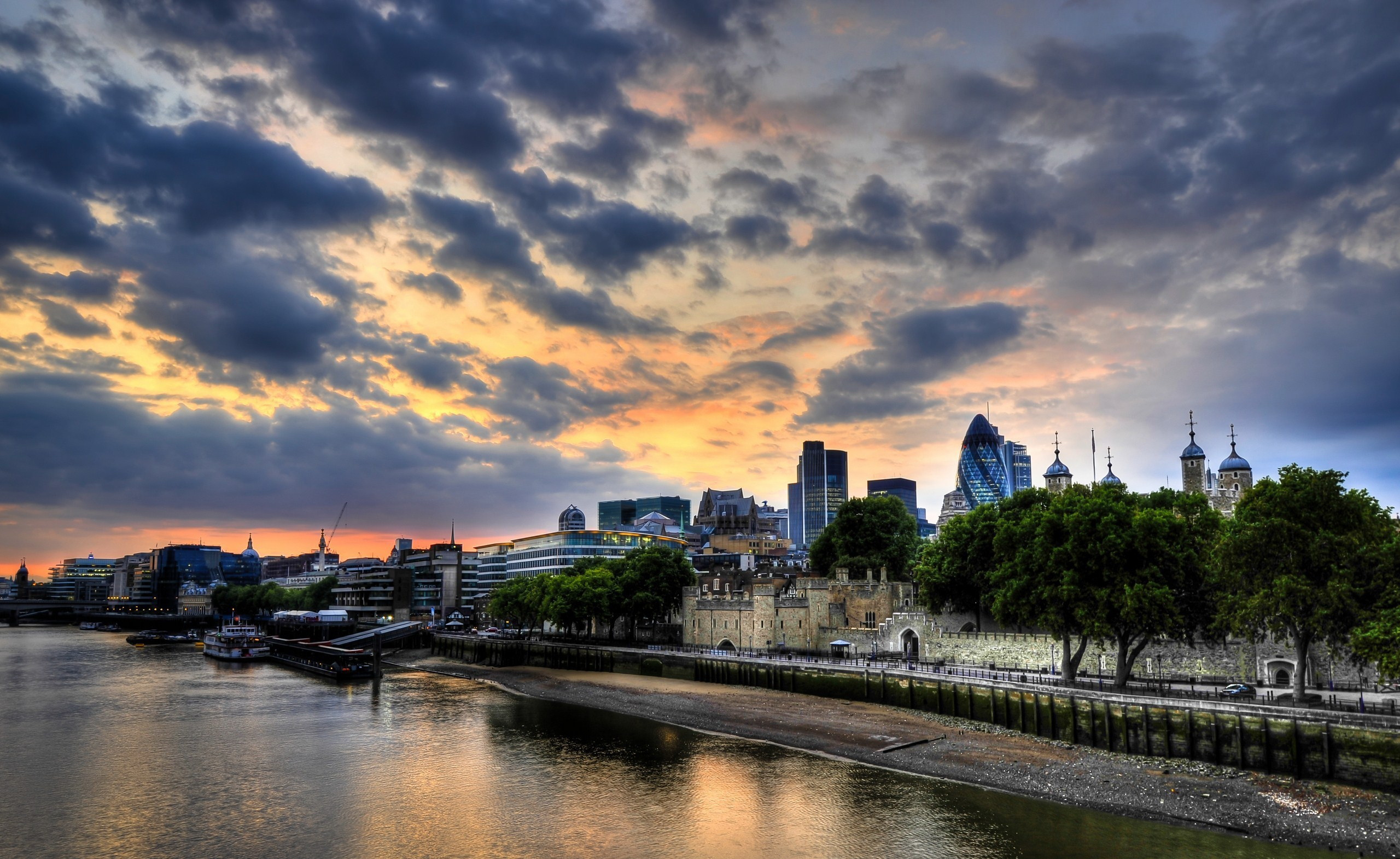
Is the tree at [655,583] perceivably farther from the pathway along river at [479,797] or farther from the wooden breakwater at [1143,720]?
the pathway along river at [479,797]

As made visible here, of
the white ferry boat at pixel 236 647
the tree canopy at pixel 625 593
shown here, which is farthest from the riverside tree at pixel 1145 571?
the white ferry boat at pixel 236 647

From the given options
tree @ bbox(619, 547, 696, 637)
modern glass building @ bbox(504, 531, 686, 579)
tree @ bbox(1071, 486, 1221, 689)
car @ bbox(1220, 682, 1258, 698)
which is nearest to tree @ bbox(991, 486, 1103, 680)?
tree @ bbox(1071, 486, 1221, 689)

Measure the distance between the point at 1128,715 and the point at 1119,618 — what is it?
25.0ft

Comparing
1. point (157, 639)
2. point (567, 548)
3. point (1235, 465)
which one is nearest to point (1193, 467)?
point (1235, 465)

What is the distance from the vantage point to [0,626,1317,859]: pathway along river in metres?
31.7

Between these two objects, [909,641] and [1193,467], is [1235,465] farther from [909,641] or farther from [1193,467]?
[909,641]

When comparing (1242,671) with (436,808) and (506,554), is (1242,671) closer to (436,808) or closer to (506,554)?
(436,808)

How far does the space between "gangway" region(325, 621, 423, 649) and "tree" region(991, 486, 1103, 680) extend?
9249 cm

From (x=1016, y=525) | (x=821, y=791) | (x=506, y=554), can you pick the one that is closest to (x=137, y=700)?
(x=821, y=791)

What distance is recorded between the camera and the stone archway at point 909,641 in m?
76.5

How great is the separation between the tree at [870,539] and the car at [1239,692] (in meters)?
47.8

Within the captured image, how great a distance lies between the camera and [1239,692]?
46219 millimetres

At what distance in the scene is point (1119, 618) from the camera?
49.1 meters

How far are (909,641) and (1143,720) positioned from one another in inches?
1389
